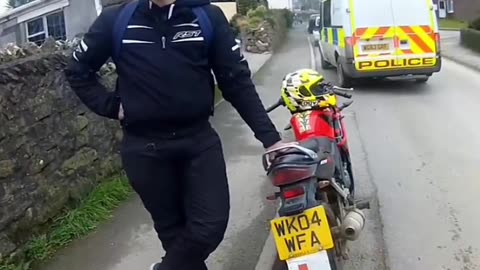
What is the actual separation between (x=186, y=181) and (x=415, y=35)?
1110 centimetres

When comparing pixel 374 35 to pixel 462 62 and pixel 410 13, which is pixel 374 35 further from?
pixel 462 62

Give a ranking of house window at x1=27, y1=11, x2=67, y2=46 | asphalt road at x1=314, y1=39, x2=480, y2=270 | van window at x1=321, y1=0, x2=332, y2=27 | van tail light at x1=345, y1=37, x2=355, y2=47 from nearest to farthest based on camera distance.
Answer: asphalt road at x1=314, y1=39, x2=480, y2=270, van tail light at x1=345, y1=37, x2=355, y2=47, house window at x1=27, y1=11, x2=67, y2=46, van window at x1=321, y1=0, x2=332, y2=27

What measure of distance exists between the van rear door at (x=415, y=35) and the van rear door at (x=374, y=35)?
13 centimetres

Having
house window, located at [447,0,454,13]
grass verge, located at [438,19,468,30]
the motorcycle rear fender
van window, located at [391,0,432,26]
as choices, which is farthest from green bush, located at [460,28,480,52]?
house window, located at [447,0,454,13]

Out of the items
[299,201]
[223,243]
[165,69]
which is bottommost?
[223,243]

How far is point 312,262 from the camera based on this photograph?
3.41 metres

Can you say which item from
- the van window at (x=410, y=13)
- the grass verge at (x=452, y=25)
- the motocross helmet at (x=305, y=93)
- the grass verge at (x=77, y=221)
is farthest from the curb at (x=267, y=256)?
the grass verge at (x=452, y=25)

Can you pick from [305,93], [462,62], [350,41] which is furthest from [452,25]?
[305,93]

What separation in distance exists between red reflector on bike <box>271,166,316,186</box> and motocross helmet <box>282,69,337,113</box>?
61.8 inches

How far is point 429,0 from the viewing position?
14023mm

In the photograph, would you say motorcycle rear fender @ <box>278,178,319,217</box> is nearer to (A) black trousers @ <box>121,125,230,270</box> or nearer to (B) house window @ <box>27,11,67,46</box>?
A: (A) black trousers @ <box>121,125,230,270</box>

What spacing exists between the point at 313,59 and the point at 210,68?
19841mm

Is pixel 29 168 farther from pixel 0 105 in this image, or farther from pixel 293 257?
pixel 293 257

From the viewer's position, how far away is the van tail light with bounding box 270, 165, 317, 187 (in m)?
3.34
